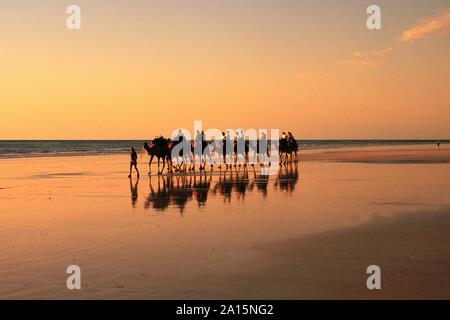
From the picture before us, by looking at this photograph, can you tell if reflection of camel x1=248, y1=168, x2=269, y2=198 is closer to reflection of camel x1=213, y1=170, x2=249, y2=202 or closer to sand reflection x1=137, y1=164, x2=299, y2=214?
sand reflection x1=137, y1=164, x2=299, y2=214

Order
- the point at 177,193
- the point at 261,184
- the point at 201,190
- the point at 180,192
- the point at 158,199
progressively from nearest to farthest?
the point at 158,199 → the point at 177,193 → the point at 180,192 → the point at 201,190 → the point at 261,184

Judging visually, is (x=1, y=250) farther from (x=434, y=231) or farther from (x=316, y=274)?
(x=434, y=231)

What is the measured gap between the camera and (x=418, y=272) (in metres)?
8.09

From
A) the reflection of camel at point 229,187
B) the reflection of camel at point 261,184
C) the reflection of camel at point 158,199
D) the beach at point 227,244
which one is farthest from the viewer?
the reflection of camel at point 261,184

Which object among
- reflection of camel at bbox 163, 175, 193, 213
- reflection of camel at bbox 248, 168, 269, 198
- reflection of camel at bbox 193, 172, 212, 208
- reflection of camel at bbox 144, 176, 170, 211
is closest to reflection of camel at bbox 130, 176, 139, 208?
reflection of camel at bbox 144, 176, 170, 211

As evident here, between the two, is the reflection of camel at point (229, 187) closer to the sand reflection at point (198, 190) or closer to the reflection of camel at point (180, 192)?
the sand reflection at point (198, 190)

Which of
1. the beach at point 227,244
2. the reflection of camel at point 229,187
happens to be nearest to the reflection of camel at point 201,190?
the beach at point 227,244

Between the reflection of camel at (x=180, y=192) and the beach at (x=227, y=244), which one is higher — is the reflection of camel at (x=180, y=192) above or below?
above

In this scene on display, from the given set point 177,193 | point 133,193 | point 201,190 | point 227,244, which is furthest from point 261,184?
point 227,244

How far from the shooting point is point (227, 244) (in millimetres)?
10297

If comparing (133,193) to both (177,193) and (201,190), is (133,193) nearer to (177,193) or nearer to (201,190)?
(177,193)

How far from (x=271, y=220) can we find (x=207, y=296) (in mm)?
6244

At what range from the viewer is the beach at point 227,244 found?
7.44 metres
